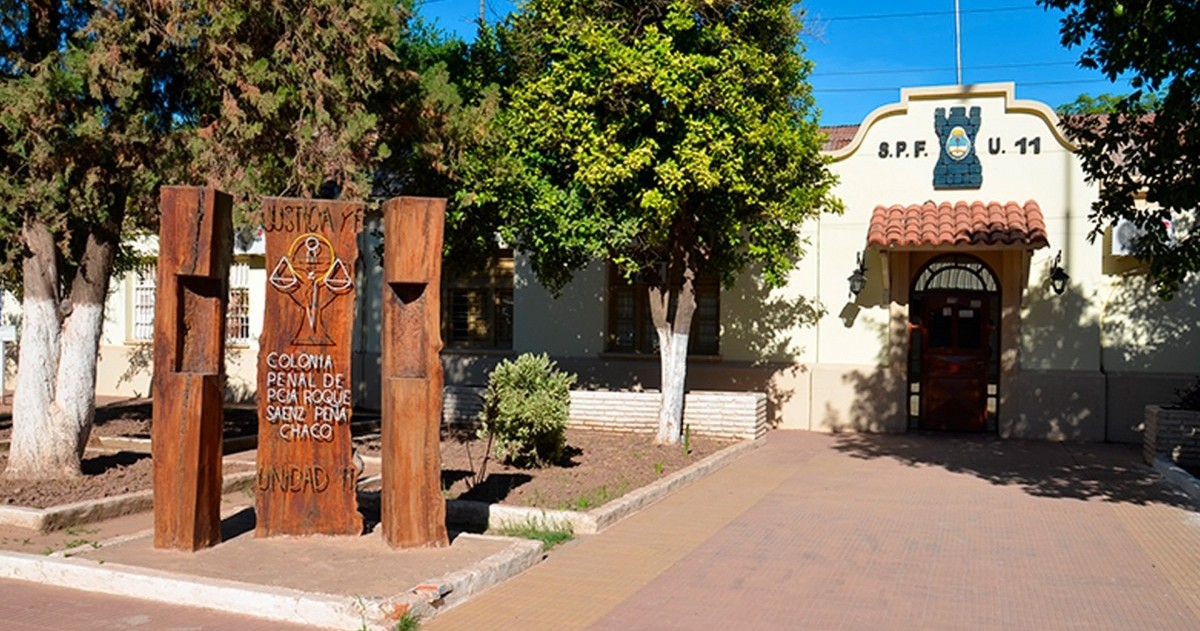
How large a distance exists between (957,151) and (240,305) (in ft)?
47.0

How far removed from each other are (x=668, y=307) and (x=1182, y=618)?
27.1 ft

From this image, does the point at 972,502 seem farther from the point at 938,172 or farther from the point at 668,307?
the point at 938,172

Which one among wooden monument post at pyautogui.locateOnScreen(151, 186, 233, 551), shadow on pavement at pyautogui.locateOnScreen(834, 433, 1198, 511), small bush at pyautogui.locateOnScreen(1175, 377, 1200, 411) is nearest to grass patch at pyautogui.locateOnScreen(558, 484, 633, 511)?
wooden monument post at pyautogui.locateOnScreen(151, 186, 233, 551)

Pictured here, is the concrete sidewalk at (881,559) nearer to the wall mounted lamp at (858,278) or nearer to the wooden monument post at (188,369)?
the wooden monument post at (188,369)

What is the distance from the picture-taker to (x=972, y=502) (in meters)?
10.2

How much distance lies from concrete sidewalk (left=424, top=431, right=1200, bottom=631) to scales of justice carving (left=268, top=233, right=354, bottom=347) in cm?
248

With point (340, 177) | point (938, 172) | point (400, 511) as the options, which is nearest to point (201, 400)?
point (400, 511)

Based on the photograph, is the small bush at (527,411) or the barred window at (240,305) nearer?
the small bush at (527,411)

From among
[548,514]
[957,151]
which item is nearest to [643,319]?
[957,151]

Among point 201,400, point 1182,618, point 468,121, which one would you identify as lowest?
point 1182,618

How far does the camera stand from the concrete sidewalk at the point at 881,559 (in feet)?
20.9

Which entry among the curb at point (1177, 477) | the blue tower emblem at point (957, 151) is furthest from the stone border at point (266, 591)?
the blue tower emblem at point (957, 151)

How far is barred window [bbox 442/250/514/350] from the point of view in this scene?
18.7 metres

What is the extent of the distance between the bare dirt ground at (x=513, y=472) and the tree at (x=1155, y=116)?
219 inches
